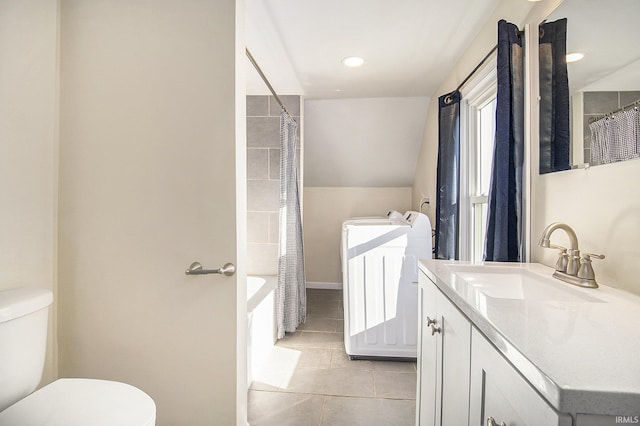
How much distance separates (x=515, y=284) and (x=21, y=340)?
1.74m

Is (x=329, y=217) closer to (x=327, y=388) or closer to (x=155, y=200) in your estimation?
(x=327, y=388)

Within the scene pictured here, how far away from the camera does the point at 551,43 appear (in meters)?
1.27

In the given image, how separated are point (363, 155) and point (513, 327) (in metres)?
3.42

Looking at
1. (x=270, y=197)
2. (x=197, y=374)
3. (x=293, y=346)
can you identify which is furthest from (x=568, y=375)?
(x=270, y=197)

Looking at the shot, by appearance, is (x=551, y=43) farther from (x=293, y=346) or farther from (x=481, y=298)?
(x=293, y=346)

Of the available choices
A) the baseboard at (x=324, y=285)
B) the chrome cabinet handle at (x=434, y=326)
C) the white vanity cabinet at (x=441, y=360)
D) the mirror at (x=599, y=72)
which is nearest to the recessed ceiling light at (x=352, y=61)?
the mirror at (x=599, y=72)

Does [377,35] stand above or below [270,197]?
above

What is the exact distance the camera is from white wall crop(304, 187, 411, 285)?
430 cm

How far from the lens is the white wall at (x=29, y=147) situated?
120 centimetres

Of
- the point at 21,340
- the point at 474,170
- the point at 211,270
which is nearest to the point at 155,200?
the point at 211,270

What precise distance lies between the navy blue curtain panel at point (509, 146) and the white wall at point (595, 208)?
2.3 inches

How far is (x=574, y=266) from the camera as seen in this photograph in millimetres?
1005

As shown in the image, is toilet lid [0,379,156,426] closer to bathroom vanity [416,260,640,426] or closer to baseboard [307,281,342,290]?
bathroom vanity [416,260,640,426]

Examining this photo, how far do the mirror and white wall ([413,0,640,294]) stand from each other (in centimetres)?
5
